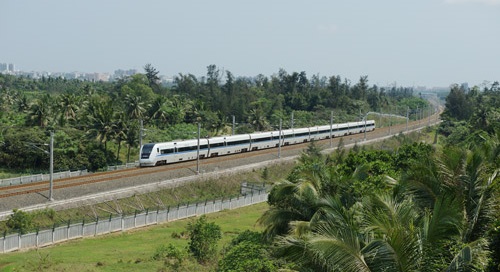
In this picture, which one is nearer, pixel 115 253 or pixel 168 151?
pixel 115 253

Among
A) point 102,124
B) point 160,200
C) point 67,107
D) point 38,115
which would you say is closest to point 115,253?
point 160,200

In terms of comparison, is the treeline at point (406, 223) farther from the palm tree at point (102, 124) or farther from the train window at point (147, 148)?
the palm tree at point (102, 124)

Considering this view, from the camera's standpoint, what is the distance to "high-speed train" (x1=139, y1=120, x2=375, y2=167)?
166 ft

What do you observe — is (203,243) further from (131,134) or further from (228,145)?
(228,145)

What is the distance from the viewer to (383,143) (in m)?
78.9

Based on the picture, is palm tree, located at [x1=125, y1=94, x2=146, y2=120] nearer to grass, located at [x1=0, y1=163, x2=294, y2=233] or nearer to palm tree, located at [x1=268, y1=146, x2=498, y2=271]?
grass, located at [x1=0, y1=163, x2=294, y2=233]

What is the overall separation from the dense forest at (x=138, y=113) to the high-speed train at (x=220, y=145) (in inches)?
103

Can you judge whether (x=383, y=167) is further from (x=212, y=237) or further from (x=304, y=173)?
(x=304, y=173)

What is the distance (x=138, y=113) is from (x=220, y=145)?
34.9 feet

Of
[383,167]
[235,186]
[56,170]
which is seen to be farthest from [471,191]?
[56,170]

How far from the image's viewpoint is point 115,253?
28062mm

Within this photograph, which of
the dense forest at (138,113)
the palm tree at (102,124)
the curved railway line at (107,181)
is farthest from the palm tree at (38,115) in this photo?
the curved railway line at (107,181)

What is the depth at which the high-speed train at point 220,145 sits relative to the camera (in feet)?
166

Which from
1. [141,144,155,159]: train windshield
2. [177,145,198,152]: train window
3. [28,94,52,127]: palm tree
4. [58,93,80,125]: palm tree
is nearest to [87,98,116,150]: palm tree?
[141,144,155,159]: train windshield
